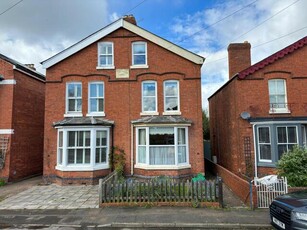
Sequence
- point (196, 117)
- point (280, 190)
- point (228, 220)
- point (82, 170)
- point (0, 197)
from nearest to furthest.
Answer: point (228, 220), point (280, 190), point (0, 197), point (82, 170), point (196, 117)

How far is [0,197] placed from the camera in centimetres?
1107

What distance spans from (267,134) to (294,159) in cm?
448

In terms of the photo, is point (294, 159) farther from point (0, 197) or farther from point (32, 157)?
point (32, 157)

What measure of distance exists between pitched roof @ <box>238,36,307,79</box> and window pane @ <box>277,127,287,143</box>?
3623 millimetres

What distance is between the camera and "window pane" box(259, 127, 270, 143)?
1371cm

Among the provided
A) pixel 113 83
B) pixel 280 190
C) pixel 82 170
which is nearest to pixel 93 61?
pixel 113 83

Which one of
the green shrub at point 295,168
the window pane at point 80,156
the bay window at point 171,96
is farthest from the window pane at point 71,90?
the green shrub at point 295,168

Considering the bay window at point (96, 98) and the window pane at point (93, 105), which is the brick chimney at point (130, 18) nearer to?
the bay window at point (96, 98)

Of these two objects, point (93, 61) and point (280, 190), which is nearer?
point (280, 190)

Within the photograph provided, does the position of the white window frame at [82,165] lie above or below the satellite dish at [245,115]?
below

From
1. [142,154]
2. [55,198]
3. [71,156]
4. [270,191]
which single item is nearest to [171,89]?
[142,154]

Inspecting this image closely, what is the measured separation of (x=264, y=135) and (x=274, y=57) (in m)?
4.66

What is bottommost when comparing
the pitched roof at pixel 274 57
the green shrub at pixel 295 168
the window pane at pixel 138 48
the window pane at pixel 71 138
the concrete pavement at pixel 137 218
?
the concrete pavement at pixel 137 218

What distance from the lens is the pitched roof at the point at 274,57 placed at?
46.6 feet
